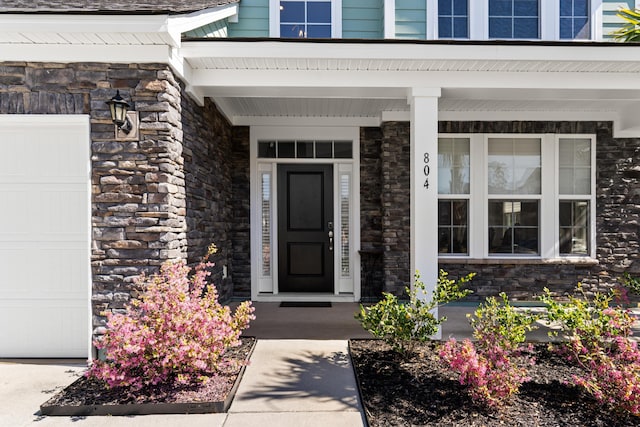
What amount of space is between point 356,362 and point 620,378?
1.87 meters

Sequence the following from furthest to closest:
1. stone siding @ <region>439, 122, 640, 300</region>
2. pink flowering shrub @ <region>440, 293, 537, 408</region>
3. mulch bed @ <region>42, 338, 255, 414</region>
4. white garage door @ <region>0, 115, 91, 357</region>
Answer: stone siding @ <region>439, 122, 640, 300</region> → white garage door @ <region>0, 115, 91, 357</region> → mulch bed @ <region>42, 338, 255, 414</region> → pink flowering shrub @ <region>440, 293, 537, 408</region>

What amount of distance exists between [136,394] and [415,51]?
3680mm

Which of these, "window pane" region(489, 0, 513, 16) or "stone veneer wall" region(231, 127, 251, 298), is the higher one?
"window pane" region(489, 0, 513, 16)

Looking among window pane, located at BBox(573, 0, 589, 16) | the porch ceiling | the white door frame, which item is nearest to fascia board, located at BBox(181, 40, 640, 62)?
the porch ceiling

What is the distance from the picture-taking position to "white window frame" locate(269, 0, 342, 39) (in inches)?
201

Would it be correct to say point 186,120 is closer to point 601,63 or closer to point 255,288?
point 255,288

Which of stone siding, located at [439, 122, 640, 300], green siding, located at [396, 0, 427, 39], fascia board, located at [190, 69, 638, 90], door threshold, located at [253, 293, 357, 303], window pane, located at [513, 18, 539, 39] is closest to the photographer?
fascia board, located at [190, 69, 638, 90]

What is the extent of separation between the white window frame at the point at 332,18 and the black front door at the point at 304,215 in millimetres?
1819

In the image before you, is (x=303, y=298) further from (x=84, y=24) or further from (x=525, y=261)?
(x=84, y=24)

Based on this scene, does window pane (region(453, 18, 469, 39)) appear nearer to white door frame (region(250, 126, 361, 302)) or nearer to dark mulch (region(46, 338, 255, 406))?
white door frame (region(250, 126, 361, 302))

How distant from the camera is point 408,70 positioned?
12.8ft

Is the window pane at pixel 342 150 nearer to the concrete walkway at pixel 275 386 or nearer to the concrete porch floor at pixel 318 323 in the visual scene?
the concrete porch floor at pixel 318 323

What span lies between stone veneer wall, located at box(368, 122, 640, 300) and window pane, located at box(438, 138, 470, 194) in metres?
0.19

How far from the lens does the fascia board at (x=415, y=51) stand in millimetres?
3564
